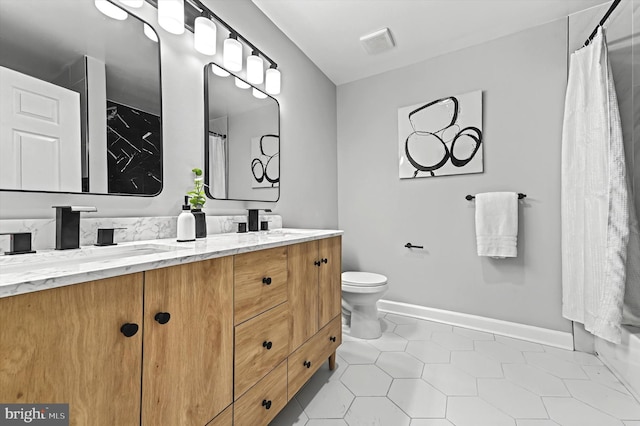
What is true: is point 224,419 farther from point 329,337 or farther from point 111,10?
point 111,10

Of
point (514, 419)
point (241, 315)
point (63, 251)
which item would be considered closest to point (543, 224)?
point (514, 419)

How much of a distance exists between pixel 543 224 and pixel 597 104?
0.83 metres

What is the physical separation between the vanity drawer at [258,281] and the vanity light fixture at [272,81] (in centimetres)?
122

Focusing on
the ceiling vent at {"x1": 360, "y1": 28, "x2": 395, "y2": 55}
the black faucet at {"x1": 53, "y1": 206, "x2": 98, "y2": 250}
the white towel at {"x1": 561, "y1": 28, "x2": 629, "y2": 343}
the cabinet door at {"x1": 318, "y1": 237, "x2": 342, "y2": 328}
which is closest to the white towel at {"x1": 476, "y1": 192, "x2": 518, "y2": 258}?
the white towel at {"x1": 561, "y1": 28, "x2": 629, "y2": 343}

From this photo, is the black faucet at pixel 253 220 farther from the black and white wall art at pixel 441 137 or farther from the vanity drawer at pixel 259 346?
the black and white wall art at pixel 441 137

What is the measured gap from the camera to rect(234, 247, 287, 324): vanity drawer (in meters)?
0.92

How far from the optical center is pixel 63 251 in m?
0.85

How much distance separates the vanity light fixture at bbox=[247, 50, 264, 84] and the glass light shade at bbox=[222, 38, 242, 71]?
0.12 meters

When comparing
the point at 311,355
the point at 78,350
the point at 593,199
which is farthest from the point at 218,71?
the point at 593,199

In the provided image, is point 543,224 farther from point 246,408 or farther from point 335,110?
point 246,408

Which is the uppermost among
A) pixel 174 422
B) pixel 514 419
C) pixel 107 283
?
pixel 107 283

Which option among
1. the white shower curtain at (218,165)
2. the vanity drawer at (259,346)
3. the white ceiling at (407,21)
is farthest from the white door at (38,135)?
the white ceiling at (407,21)

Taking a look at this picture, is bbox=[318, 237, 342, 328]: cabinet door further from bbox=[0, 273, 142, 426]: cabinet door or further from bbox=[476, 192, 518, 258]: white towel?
bbox=[476, 192, 518, 258]: white towel

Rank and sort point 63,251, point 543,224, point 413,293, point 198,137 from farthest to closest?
point 413,293
point 543,224
point 198,137
point 63,251
